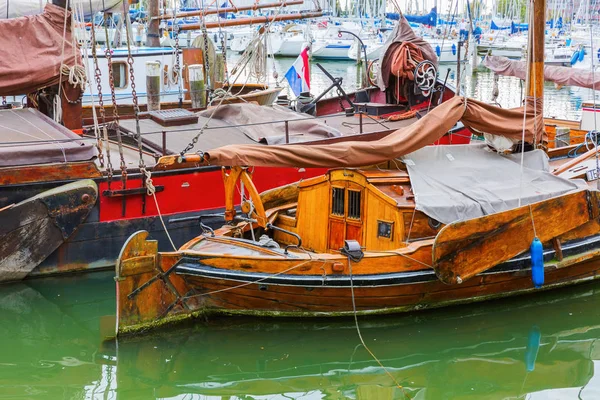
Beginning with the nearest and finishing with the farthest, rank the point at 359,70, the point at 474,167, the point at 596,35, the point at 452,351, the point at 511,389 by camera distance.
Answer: the point at 511,389 → the point at 452,351 → the point at 474,167 → the point at 596,35 → the point at 359,70

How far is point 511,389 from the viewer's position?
9047 millimetres

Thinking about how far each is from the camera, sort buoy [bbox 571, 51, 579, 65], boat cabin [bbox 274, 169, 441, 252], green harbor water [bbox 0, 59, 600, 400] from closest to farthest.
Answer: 1. green harbor water [bbox 0, 59, 600, 400]
2. boat cabin [bbox 274, 169, 441, 252]
3. buoy [bbox 571, 51, 579, 65]

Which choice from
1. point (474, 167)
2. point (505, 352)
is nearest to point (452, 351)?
point (505, 352)

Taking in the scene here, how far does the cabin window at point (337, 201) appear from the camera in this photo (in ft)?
35.2

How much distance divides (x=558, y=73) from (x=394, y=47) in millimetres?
3997

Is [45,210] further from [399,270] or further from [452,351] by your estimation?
[452,351]

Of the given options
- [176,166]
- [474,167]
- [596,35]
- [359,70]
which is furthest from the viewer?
[359,70]

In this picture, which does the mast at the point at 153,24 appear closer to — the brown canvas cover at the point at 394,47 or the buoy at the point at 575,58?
the brown canvas cover at the point at 394,47

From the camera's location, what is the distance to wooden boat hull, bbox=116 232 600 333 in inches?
385

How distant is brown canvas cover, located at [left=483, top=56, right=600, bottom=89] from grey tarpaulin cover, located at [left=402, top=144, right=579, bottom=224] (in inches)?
162

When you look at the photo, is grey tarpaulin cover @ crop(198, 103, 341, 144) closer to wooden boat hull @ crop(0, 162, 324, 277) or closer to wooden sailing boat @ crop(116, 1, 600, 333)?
wooden boat hull @ crop(0, 162, 324, 277)

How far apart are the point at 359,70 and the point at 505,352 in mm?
39901

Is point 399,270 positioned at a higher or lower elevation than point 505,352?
higher

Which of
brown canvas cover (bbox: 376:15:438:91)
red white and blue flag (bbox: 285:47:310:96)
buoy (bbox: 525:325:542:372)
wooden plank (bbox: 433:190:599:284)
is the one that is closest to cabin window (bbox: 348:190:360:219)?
wooden plank (bbox: 433:190:599:284)
